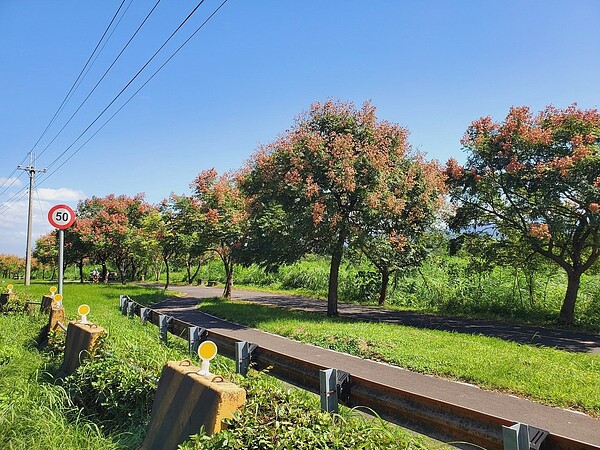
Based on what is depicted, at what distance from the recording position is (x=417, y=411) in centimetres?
385

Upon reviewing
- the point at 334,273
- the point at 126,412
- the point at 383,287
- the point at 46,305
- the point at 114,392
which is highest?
the point at 334,273

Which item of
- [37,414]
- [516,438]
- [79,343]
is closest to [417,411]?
[516,438]

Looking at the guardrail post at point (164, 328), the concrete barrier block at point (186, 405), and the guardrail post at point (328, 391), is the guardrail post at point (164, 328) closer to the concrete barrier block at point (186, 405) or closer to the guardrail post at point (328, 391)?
the concrete barrier block at point (186, 405)

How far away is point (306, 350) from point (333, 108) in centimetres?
902

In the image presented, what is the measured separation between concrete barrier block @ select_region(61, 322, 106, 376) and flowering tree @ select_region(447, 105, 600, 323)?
12277 mm

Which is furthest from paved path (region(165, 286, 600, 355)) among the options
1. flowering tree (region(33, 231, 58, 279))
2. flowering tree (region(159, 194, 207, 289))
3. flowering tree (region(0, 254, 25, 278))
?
flowering tree (region(0, 254, 25, 278))

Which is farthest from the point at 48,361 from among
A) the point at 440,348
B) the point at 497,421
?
the point at 440,348

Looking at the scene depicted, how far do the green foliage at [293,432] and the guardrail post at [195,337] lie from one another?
11.6 ft

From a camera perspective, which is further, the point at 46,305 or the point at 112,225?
the point at 112,225

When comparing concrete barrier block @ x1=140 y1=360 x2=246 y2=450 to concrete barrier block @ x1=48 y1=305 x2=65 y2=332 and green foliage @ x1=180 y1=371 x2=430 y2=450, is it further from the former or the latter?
concrete barrier block @ x1=48 y1=305 x2=65 y2=332

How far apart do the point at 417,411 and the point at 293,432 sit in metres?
1.30

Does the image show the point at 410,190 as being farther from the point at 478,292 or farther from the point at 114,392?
the point at 114,392

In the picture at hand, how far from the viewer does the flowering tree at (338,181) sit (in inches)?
583

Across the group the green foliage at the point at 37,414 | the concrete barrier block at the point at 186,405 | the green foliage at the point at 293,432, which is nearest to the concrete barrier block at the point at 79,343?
the green foliage at the point at 37,414
